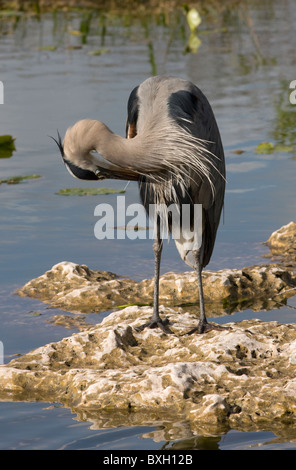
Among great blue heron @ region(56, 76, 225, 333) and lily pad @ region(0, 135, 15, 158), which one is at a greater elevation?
lily pad @ region(0, 135, 15, 158)

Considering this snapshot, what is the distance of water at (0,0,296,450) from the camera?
4.47 m

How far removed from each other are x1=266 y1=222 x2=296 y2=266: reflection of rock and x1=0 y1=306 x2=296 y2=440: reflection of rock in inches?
66.1

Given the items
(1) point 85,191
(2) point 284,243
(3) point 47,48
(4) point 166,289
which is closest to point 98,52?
(3) point 47,48

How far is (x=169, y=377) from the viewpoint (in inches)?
178

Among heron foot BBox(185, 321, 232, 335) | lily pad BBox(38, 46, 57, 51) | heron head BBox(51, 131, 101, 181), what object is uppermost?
lily pad BBox(38, 46, 57, 51)

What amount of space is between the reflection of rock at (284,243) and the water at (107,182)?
124 millimetres

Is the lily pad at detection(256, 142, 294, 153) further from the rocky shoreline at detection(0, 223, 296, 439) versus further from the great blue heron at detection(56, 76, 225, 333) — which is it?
the rocky shoreline at detection(0, 223, 296, 439)

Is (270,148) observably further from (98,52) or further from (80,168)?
(98,52)

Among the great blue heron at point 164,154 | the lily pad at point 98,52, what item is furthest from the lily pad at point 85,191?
the lily pad at point 98,52

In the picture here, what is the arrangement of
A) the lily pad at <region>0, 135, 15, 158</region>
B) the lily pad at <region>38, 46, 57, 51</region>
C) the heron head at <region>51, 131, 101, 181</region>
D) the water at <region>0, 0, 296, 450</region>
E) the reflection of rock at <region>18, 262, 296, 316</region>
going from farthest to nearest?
the lily pad at <region>38, 46, 57, 51</region>, the lily pad at <region>0, 135, 15, 158</region>, the reflection of rock at <region>18, 262, 296, 316</region>, the heron head at <region>51, 131, 101, 181</region>, the water at <region>0, 0, 296, 450</region>

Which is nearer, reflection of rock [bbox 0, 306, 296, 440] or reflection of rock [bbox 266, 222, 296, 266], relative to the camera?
reflection of rock [bbox 0, 306, 296, 440]

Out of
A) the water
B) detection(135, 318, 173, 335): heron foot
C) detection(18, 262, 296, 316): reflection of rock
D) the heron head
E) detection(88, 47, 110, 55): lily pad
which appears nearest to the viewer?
the water

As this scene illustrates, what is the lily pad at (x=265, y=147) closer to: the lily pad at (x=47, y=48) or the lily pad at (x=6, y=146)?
the lily pad at (x=6, y=146)

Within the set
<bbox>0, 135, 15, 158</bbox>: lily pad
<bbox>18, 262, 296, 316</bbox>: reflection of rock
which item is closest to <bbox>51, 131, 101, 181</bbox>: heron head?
<bbox>18, 262, 296, 316</bbox>: reflection of rock
